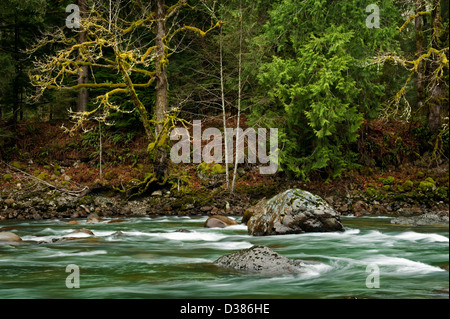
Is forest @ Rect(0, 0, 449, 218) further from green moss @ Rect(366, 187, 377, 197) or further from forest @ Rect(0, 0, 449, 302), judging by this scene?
green moss @ Rect(366, 187, 377, 197)

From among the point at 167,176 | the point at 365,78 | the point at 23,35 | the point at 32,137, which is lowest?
the point at 167,176

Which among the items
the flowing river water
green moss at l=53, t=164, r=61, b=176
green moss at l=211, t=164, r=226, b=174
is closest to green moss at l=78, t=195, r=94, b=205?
green moss at l=53, t=164, r=61, b=176

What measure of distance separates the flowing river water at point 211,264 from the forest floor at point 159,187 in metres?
3.81

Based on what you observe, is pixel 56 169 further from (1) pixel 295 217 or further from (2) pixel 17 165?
(1) pixel 295 217

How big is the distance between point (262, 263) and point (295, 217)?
175 inches

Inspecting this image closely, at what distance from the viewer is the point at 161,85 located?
1873 cm

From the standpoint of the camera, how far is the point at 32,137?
72.4ft

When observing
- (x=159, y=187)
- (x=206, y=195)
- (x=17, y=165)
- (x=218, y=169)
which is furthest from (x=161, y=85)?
(x=17, y=165)

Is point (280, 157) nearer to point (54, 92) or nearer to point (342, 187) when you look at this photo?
point (342, 187)

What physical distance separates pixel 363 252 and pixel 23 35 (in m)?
19.1

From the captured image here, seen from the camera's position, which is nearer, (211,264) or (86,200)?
(211,264)

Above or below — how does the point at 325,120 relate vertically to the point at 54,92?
below

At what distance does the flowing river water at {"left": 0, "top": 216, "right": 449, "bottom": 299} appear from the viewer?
19.9 ft

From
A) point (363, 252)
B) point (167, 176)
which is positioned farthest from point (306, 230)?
point (167, 176)
